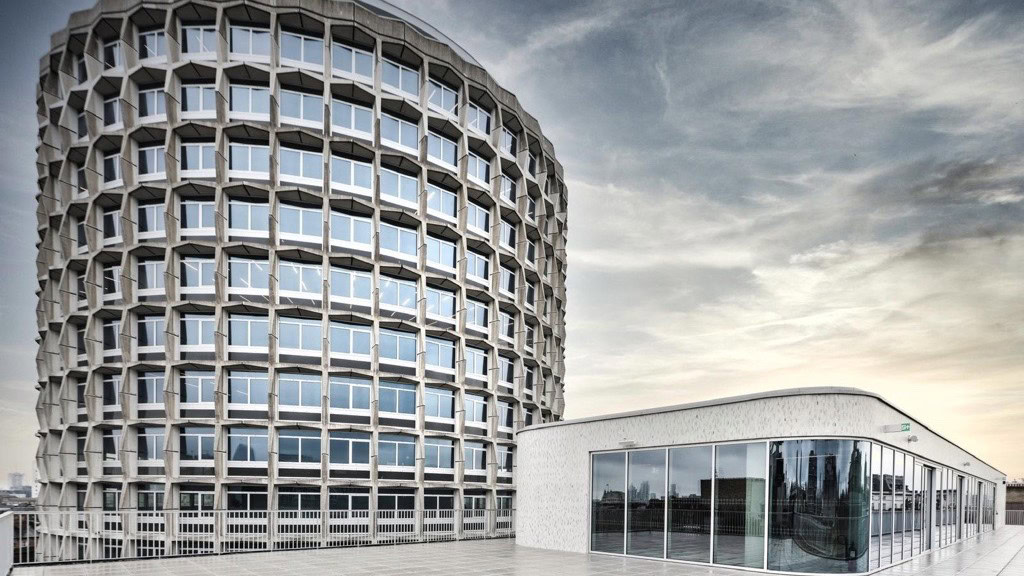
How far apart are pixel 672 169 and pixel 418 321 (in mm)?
13601

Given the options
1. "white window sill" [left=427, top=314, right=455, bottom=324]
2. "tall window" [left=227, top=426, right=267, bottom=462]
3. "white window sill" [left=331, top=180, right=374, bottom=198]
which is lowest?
"tall window" [left=227, top=426, right=267, bottom=462]

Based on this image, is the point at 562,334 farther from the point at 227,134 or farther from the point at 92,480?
the point at 92,480

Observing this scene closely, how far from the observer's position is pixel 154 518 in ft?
88.7

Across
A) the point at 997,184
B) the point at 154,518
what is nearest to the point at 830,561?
the point at 997,184

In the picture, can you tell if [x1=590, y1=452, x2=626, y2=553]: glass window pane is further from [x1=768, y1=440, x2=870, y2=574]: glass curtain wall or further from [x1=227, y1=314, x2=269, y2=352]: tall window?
[x1=227, y1=314, x2=269, y2=352]: tall window

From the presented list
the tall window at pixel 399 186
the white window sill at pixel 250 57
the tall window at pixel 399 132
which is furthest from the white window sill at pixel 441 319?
the white window sill at pixel 250 57

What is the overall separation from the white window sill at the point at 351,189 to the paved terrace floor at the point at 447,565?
16197 mm

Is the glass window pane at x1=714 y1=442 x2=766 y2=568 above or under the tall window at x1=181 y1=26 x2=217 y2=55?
under

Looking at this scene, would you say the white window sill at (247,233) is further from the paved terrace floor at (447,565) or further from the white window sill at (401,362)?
the paved terrace floor at (447,565)

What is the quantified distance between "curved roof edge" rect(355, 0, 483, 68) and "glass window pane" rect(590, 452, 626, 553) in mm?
23736

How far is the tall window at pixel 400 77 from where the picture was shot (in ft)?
106

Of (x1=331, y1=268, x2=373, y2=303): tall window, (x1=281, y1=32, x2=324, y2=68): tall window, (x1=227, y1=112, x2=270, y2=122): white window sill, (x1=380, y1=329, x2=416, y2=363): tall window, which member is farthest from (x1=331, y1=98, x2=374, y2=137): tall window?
(x1=380, y1=329, x2=416, y2=363): tall window

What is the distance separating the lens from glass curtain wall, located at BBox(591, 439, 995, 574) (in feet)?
47.5

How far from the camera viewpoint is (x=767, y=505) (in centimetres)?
1519
